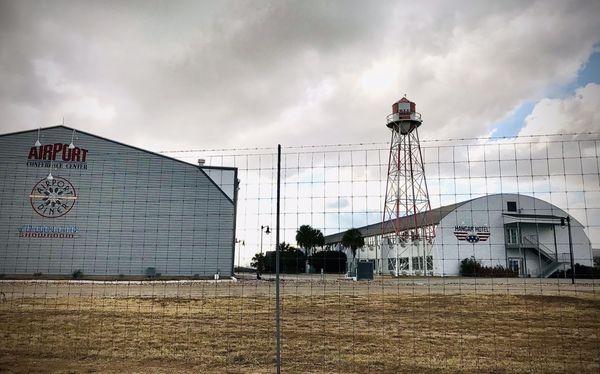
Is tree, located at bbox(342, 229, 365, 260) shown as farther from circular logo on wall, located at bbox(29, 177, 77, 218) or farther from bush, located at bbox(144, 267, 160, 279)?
circular logo on wall, located at bbox(29, 177, 77, 218)

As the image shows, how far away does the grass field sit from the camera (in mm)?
8547

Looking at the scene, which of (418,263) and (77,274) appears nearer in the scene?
(418,263)

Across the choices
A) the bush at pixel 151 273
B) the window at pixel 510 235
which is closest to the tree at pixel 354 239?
the window at pixel 510 235

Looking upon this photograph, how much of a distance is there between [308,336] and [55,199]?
3505cm

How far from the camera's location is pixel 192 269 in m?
36.6

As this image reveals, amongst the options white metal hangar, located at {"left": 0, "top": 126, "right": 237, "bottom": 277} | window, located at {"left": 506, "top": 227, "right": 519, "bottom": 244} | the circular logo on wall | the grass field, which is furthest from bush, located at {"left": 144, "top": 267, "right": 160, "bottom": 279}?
window, located at {"left": 506, "top": 227, "right": 519, "bottom": 244}

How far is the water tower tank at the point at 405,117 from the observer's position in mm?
50906

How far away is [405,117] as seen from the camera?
5097cm

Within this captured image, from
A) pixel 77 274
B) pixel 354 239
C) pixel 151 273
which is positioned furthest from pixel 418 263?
pixel 77 274

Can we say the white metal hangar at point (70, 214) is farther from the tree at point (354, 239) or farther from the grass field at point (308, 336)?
the grass field at point (308, 336)

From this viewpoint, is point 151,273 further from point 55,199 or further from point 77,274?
point 55,199

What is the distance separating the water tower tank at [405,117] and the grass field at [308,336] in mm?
34894

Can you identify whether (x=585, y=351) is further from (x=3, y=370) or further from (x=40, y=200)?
(x=40, y=200)

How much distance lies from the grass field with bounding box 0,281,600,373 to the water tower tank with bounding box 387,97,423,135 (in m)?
34.9
